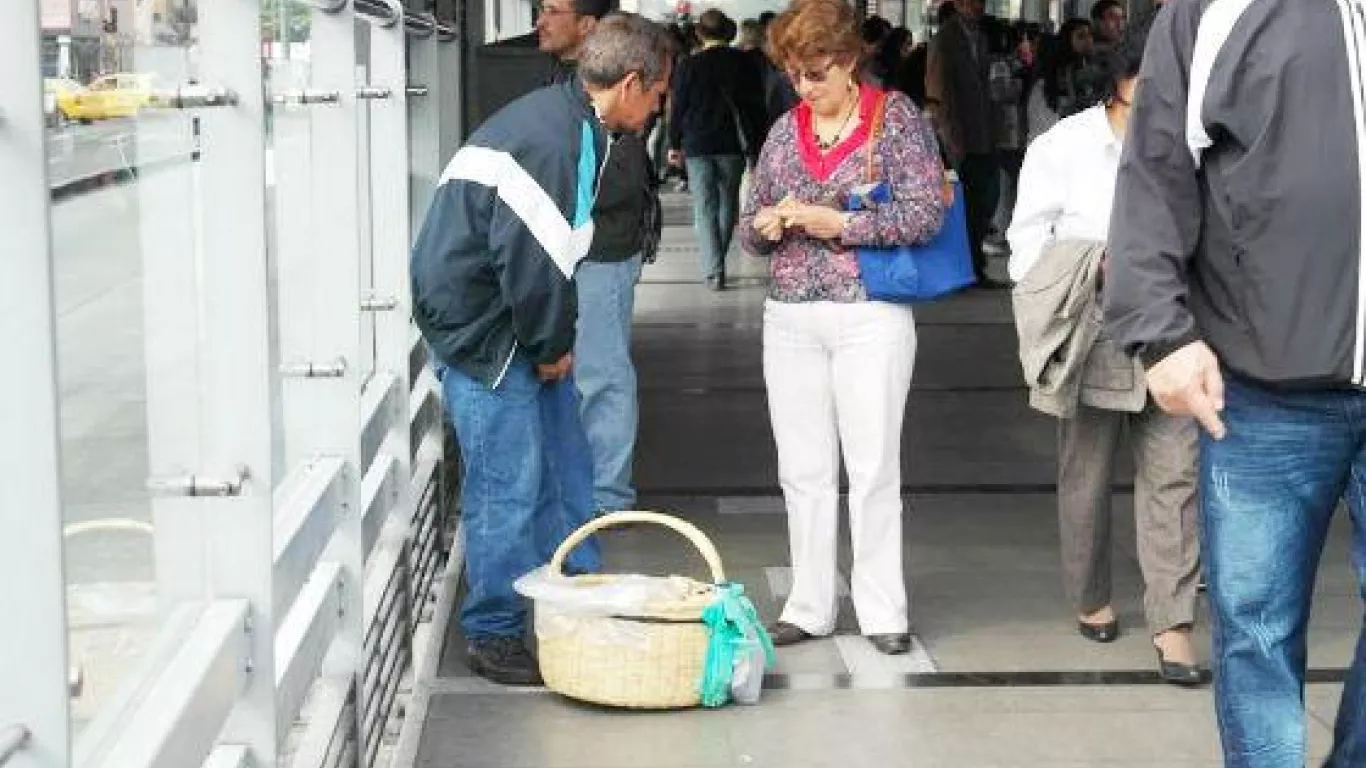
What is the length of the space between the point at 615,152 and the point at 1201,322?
3.77 metres

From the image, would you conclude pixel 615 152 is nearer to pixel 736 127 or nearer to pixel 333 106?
pixel 333 106

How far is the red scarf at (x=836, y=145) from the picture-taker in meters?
5.97

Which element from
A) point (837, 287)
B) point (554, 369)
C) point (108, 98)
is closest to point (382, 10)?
point (554, 369)

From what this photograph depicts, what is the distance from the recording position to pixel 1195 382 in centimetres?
361

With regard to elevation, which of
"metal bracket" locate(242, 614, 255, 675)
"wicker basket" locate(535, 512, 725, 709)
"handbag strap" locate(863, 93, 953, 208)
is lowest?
"wicker basket" locate(535, 512, 725, 709)

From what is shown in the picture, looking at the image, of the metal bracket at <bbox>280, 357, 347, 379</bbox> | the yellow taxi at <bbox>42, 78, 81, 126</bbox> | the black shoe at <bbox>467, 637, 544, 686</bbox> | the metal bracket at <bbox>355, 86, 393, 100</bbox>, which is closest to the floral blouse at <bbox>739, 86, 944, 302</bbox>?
the metal bracket at <bbox>355, 86, 393, 100</bbox>

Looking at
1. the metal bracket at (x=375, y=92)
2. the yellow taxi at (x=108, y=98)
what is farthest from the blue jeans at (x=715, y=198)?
the yellow taxi at (x=108, y=98)

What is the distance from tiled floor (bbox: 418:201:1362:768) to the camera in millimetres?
5359

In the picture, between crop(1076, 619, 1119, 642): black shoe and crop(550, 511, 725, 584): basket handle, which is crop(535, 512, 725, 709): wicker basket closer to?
crop(550, 511, 725, 584): basket handle

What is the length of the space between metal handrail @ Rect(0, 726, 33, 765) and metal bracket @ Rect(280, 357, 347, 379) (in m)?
2.56

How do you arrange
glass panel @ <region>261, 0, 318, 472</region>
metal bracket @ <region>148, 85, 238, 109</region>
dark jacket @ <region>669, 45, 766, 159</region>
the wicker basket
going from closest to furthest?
metal bracket @ <region>148, 85, 238, 109</region>, glass panel @ <region>261, 0, 318, 472</region>, the wicker basket, dark jacket @ <region>669, 45, 766, 159</region>

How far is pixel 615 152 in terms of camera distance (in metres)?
7.40

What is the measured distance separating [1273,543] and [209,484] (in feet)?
5.45

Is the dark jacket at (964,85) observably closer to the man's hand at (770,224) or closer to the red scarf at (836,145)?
the red scarf at (836,145)
